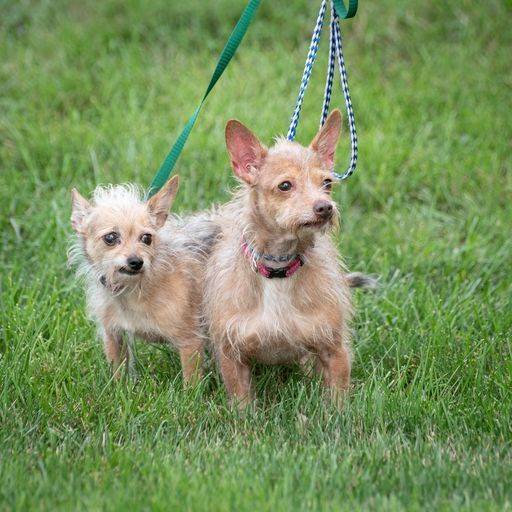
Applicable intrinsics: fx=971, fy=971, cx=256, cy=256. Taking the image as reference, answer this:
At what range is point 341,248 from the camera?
23.0 feet

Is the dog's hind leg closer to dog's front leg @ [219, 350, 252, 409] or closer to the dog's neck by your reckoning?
dog's front leg @ [219, 350, 252, 409]

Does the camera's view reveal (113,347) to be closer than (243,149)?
No

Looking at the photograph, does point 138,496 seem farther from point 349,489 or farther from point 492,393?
point 492,393

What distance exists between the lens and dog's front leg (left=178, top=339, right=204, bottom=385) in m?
4.97

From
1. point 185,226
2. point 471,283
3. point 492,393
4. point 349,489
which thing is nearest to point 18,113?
point 185,226

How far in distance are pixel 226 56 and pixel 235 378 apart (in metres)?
1.64

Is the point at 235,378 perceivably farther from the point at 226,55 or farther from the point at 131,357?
the point at 226,55

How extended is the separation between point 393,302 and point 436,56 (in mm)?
4194

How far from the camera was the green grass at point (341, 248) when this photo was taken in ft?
13.0

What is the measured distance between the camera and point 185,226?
217 inches

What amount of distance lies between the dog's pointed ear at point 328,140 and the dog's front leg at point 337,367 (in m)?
0.93

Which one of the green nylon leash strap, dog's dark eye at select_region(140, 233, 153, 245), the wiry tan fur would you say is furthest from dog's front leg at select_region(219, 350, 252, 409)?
the green nylon leash strap

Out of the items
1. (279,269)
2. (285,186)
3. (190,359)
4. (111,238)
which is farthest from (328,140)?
(190,359)

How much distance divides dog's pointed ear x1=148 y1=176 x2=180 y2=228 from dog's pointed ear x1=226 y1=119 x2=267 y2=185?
519 mm
